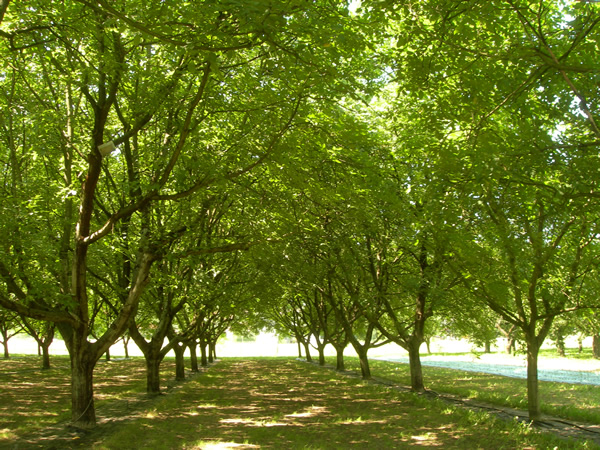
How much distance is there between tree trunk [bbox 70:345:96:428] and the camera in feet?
31.1

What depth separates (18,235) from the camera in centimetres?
933

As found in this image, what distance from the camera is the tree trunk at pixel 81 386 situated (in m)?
9.48

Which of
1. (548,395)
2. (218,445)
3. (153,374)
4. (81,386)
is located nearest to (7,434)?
(81,386)

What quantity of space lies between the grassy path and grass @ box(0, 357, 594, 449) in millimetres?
20

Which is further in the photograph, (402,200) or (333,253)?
(333,253)

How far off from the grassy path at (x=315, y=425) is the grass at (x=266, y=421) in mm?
20

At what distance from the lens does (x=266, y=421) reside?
36.7 ft

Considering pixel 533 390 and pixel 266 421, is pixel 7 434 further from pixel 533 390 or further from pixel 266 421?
pixel 533 390

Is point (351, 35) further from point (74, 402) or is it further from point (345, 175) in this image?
point (74, 402)

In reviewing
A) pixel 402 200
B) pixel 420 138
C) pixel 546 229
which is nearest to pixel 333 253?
pixel 402 200

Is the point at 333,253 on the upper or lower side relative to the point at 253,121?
lower

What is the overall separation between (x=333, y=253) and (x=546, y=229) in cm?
686

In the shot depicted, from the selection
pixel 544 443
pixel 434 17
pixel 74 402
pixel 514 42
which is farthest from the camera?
pixel 74 402

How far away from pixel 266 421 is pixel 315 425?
1.35m
